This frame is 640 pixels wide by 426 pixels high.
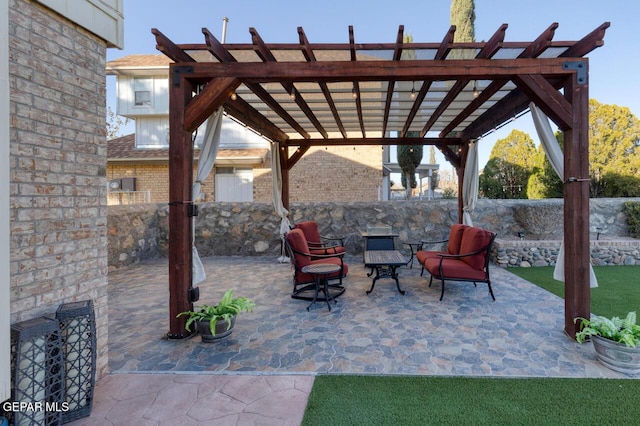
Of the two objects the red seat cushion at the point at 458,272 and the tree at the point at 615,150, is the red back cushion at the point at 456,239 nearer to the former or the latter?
the red seat cushion at the point at 458,272

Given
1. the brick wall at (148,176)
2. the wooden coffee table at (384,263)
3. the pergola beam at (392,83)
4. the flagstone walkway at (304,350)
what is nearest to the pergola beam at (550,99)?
the pergola beam at (392,83)

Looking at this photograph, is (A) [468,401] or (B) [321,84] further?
(B) [321,84]

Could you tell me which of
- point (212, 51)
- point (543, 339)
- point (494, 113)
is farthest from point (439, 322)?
point (212, 51)

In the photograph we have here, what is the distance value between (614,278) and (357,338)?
17.5 feet

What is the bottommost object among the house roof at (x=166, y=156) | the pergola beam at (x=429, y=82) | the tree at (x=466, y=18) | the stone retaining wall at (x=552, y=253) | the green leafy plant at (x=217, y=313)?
the green leafy plant at (x=217, y=313)

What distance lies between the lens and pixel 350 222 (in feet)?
27.5

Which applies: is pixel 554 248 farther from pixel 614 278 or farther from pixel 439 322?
pixel 439 322

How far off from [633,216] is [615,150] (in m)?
2.67

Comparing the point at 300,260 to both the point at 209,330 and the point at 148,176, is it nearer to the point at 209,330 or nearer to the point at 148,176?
the point at 209,330

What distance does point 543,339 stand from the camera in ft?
10.6

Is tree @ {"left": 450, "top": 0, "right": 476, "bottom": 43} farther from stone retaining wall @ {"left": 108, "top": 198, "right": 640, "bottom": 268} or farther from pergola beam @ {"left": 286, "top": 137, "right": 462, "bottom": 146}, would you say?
stone retaining wall @ {"left": 108, "top": 198, "right": 640, "bottom": 268}

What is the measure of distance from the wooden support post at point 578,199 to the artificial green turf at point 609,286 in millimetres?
1047

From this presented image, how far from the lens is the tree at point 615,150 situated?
888 centimetres

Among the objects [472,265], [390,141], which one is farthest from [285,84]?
[390,141]
